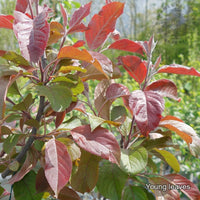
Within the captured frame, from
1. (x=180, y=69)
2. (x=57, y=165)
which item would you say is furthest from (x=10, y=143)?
(x=180, y=69)

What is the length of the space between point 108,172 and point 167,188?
0.67 ft

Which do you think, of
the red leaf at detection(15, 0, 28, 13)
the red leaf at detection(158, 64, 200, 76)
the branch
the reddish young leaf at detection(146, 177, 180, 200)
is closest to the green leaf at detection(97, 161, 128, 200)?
the reddish young leaf at detection(146, 177, 180, 200)

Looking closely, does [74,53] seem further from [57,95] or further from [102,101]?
[102,101]

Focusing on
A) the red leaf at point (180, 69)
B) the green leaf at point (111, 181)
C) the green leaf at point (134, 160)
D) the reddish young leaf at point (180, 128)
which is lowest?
the green leaf at point (111, 181)

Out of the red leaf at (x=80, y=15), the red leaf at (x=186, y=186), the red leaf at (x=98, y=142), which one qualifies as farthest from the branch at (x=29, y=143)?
the red leaf at (x=186, y=186)

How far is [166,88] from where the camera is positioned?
85 cm

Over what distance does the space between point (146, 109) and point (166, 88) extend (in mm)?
185

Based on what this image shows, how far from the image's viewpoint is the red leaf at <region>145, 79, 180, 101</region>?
33.1 inches

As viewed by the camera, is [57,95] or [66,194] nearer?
[57,95]

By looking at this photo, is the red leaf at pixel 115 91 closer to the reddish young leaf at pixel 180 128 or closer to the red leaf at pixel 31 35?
the reddish young leaf at pixel 180 128

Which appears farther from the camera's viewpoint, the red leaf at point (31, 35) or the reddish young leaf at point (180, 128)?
the reddish young leaf at point (180, 128)

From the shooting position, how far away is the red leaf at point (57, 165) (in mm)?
582

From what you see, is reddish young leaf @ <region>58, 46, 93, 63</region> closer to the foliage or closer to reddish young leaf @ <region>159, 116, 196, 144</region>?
the foliage

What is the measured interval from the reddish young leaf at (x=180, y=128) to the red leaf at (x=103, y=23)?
315 mm
